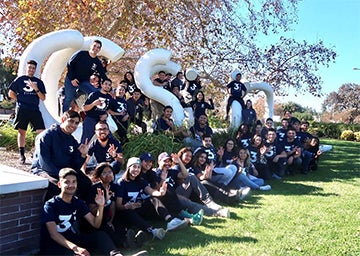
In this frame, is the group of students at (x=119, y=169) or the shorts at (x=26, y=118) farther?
the shorts at (x=26, y=118)

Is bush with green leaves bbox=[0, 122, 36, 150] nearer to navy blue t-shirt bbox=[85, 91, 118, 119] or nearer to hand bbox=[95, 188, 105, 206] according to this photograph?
navy blue t-shirt bbox=[85, 91, 118, 119]

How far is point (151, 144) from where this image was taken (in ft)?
23.9

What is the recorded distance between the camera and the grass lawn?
4.01m

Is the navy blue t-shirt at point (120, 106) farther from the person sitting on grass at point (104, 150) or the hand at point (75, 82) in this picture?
the person sitting on grass at point (104, 150)

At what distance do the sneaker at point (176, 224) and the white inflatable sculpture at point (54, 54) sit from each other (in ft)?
8.75

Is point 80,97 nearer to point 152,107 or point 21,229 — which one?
point 152,107

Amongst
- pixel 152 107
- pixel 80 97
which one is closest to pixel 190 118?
pixel 152 107

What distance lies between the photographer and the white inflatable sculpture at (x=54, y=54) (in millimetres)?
7004

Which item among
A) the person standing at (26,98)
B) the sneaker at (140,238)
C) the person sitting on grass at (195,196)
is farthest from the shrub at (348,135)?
the sneaker at (140,238)

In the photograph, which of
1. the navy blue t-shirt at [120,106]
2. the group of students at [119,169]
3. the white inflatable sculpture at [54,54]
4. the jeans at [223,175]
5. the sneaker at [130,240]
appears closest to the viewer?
the group of students at [119,169]

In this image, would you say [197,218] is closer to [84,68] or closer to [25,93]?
[25,93]

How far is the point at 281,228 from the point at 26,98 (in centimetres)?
437

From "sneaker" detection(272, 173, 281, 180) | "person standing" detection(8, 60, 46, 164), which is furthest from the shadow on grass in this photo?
"sneaker" detection(272, 173, 281, 180)

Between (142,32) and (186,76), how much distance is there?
11.2ft
